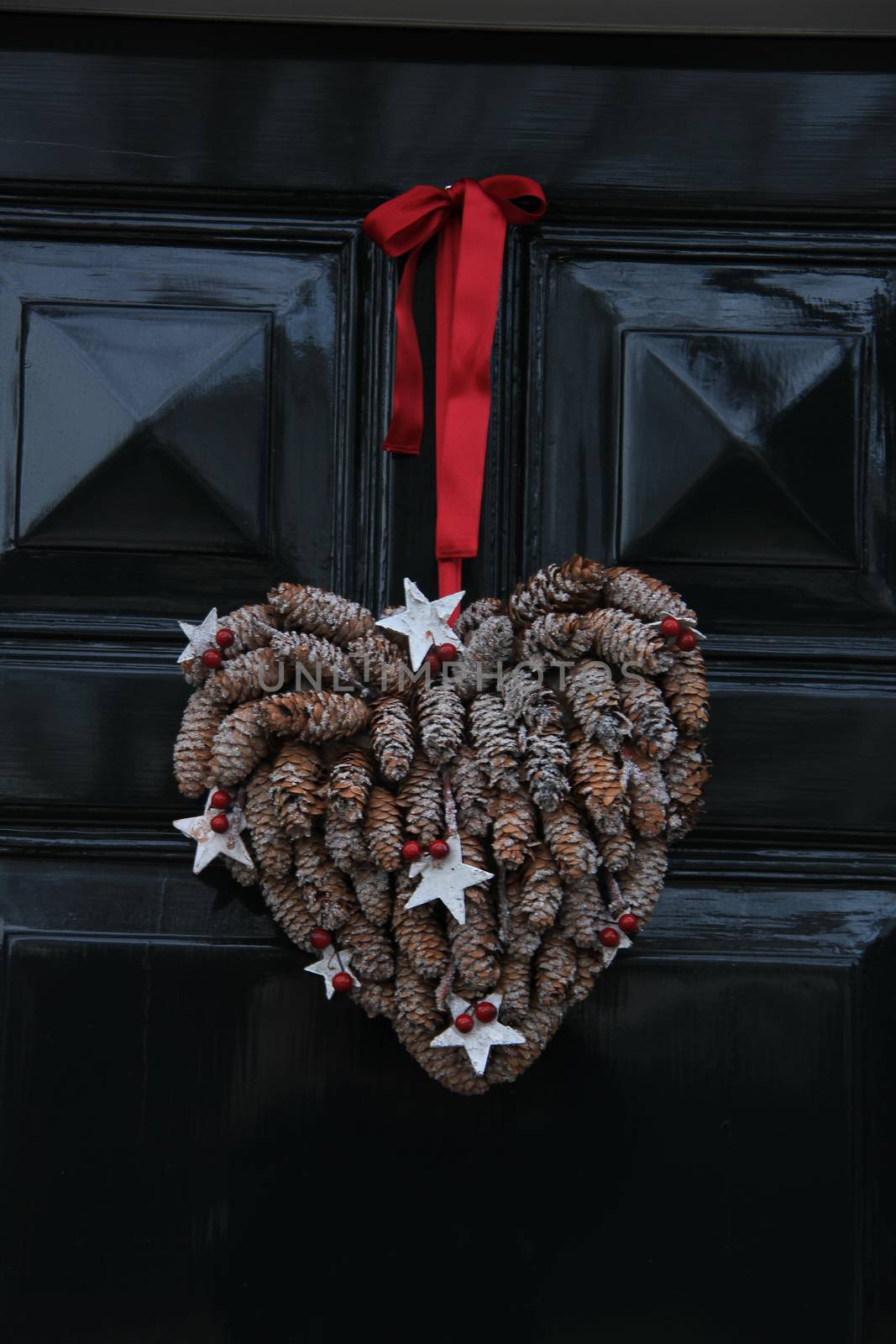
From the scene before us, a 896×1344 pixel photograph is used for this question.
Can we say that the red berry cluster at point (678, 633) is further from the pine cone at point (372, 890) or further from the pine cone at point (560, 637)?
the pine cone at point (372, 890)

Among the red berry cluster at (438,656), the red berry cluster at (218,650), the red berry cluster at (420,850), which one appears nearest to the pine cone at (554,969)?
the red berry cluster at (420,850)

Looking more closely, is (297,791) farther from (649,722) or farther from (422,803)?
(649,722)

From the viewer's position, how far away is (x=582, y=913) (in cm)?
71

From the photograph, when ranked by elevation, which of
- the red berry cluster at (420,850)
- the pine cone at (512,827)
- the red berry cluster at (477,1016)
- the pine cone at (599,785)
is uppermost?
the pine cone at (599,785)

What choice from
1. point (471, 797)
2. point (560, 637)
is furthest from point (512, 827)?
point (560, 637)

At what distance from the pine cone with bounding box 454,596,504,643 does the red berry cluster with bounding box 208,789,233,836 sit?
8.3 inches

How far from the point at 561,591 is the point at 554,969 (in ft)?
0.88

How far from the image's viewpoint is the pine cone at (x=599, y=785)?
2.23ft

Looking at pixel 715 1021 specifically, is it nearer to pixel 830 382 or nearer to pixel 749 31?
pixel 830 382

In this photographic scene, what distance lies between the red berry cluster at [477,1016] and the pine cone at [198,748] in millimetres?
240

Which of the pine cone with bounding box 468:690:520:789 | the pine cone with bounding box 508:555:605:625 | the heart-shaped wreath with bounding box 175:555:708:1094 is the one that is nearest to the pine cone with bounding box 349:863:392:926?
the heart-shaped wreath with bounding box 175:555:708:1094

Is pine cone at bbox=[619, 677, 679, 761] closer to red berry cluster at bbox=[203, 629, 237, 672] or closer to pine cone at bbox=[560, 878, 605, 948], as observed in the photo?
pine cone at bbox=[560, 878, 605, 948]

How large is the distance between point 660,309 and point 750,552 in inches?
9.0

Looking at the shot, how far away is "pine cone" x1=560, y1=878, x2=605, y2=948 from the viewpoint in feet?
2.32
